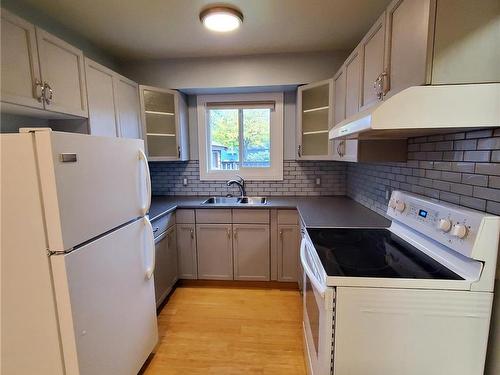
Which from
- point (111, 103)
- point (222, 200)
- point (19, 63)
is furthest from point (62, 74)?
point (222, 200)

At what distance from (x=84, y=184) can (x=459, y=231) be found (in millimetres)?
1628

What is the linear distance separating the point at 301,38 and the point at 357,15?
52cm

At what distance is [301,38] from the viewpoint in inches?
91.0

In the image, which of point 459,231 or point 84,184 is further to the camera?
point 84,184

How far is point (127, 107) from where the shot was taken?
2.44m

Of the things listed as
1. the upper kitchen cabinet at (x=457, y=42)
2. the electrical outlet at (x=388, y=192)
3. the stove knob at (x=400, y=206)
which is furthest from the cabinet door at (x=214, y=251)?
the upper kitchen cabinet at (x=457, y=42)

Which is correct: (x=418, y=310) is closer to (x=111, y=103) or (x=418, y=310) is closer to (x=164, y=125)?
(x=111, y=103)

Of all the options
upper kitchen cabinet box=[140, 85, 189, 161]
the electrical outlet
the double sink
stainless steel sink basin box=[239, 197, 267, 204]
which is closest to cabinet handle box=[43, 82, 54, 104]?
upper kitchen cabinet box=[140, 85, 189, 161]

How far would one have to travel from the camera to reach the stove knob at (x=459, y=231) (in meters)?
0.99

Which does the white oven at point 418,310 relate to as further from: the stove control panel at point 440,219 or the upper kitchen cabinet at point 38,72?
the upper kitchen cabinet at point 38,72

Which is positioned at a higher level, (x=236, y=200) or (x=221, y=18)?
(x=221, y=18)

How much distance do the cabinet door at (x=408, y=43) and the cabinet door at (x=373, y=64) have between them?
0.27ft

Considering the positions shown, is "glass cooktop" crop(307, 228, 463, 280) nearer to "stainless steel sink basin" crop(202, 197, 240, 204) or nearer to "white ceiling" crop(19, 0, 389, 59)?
"stainless steel sink basin" crop(202, 197, 240, 204)

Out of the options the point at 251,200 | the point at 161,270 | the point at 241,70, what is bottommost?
the point at 161,270
